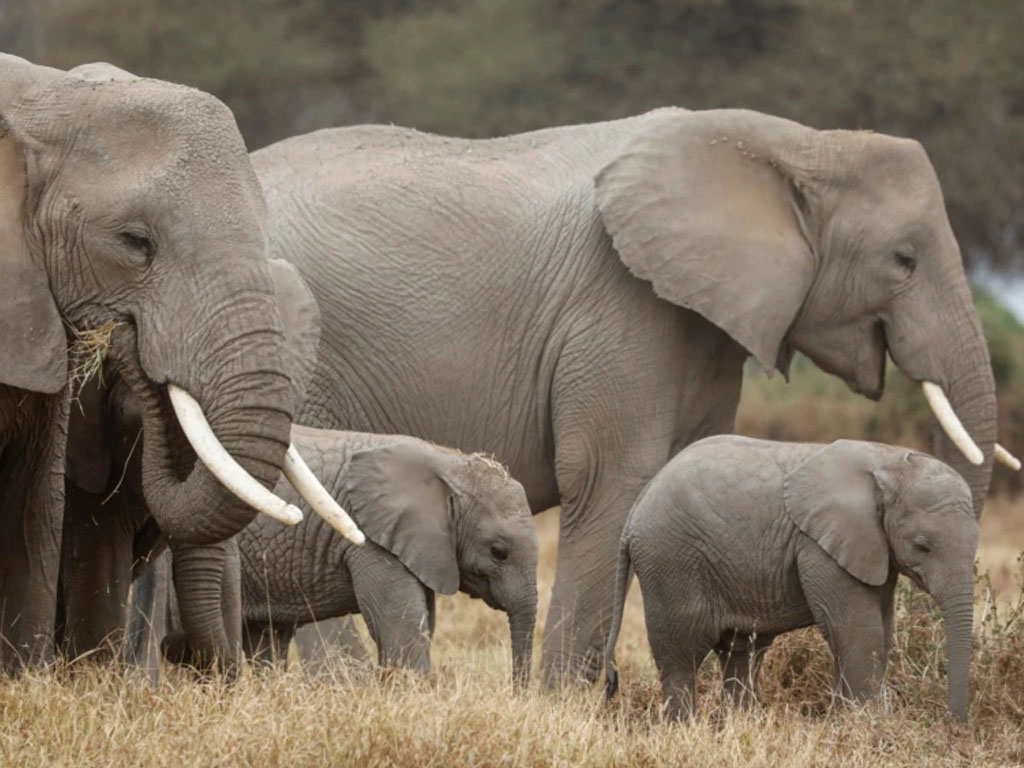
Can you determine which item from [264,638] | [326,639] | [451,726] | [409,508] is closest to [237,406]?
[451,726]

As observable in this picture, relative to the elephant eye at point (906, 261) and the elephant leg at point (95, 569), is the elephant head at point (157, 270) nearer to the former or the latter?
the elephant leg at point (95, 569)

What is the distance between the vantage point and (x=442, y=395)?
26.6 feet

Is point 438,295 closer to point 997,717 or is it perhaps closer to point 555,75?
point 997,717

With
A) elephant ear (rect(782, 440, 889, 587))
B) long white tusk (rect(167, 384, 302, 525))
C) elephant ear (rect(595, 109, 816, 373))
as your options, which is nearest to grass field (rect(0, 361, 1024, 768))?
elephant ear (rect(782, 440, 889, 587))

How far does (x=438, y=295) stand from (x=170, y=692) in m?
2.63

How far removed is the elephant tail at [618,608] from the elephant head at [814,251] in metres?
1.11

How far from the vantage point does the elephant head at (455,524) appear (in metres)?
6.87

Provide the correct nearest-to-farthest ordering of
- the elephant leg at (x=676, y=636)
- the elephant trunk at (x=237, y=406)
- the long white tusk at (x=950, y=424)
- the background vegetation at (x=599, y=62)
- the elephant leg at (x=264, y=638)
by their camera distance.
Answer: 1. the elephant trunk at (x=237, y=406)
2. the elephant leg at (x=676, y=636)
3. the elephant leg at (x=264, y=638)
4. the long white tusk at (x=950, y=424)
5. the background vegetation at (x=599, y=62)

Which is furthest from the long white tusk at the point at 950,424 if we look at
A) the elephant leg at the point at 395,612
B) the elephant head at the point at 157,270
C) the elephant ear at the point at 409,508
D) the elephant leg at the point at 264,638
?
the elephant head at the point at 157,270

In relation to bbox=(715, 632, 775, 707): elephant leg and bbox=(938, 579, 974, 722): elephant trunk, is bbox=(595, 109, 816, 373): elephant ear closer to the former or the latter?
bbox=(715, 632, 775, 707): elephant leg

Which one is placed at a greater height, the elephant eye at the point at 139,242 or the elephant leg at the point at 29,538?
the elephant eye at the point at 139,242

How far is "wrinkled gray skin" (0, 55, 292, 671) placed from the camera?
518 cm

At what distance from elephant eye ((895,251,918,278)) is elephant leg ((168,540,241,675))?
9.02 feet

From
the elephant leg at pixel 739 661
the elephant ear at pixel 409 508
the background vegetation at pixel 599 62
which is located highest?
the background vegetation at pixel 599 62
